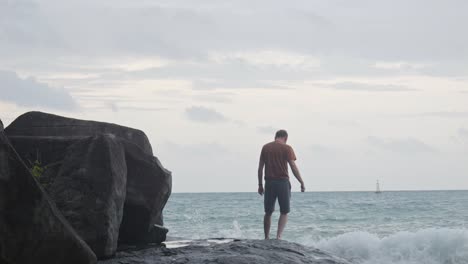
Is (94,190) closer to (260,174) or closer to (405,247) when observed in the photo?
(260,174)

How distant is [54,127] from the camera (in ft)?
28.5

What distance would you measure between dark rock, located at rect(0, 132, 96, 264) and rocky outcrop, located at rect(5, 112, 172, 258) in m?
1.24

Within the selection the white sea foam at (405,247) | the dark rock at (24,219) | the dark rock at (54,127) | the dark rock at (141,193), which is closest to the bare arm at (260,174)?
the dark rock at (54,127)

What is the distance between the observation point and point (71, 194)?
6535mm

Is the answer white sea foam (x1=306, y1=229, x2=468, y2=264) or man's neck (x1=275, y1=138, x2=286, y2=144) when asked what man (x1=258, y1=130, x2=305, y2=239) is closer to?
man's neck (x1=275, y1=138, x2=286, y2=144)

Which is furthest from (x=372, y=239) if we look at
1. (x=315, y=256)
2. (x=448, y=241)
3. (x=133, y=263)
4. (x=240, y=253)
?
(x=133, y=263)

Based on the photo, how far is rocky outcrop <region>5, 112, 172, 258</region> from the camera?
6457 millimetres

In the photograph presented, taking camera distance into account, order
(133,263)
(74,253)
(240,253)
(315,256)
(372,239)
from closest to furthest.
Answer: (74,253), (133,263), (240,253), (315,256), (372,239)

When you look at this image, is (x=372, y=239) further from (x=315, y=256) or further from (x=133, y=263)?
(x=133, y=263)

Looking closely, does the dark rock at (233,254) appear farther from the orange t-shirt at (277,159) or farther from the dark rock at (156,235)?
the orange t-shirt at (277,159)

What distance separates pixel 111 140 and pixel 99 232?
103 centimetres

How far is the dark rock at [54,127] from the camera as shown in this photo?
28.1 ft

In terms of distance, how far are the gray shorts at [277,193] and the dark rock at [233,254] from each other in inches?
68.6

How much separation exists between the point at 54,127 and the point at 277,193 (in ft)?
10.6
